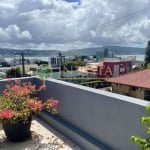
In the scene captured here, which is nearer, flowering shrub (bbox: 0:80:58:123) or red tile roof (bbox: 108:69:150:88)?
flowering shrub (bbox: 0:80:58:123)

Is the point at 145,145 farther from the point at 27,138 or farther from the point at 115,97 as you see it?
the point at 27,138

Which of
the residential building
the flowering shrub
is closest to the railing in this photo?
the flowering shrub

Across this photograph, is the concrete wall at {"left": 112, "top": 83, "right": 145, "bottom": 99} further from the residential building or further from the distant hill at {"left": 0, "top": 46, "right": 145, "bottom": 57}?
the distant hill at {"left": 0, "top": 46, "right": 145, "bottom": 57}

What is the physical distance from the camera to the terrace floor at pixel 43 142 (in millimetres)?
4109

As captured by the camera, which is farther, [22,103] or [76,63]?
[76,63]

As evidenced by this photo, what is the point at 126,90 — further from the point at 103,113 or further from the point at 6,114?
the point at 6,114

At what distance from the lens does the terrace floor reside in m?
4.11

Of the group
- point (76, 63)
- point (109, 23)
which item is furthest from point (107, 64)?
point (76, 63)

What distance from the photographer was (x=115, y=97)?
139 inches

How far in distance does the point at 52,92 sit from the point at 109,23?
23.6m

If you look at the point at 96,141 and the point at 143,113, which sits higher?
the point at 143,113

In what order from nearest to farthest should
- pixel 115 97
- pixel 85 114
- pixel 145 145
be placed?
pixel 145 145 → pixel 115 97 → pixel 85 114

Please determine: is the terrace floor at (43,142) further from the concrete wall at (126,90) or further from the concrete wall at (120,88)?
the concrete wall at (120,88)

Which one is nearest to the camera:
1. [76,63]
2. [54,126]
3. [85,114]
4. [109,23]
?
[85,114]
